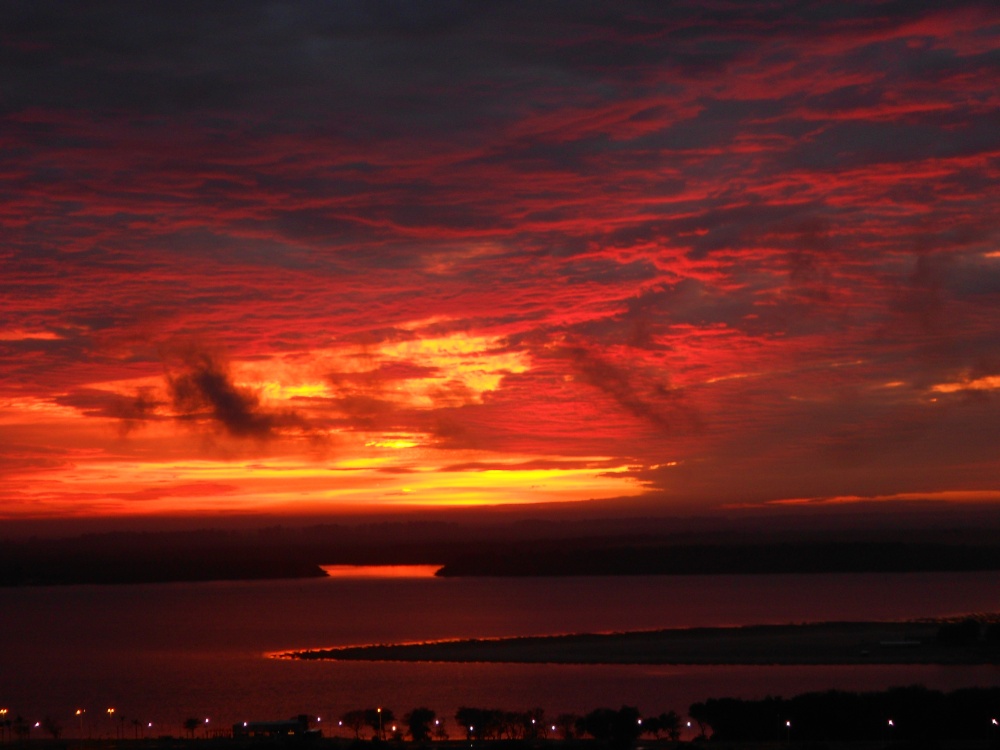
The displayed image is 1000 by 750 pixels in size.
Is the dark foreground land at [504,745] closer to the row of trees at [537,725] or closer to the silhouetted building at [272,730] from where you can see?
the row of trees at [537,725]

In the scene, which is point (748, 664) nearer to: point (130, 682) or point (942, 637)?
point (942, 637)

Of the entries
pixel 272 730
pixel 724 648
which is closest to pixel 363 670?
pixel 724 648

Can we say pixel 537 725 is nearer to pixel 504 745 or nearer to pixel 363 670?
pixel 504 745

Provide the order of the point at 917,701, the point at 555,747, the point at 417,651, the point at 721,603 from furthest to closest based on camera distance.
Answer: the point at 721,603
the point at 417,651
the point at 917,701
the point at 555,747

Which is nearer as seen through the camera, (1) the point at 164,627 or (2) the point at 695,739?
(2) the point at 695,739

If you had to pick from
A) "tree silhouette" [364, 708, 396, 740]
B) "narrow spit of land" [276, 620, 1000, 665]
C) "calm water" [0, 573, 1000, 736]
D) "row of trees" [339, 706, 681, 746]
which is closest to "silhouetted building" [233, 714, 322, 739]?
"row of trees" [339, 706, 681, 746]

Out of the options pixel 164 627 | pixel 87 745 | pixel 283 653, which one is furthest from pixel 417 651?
pixel 164 627
